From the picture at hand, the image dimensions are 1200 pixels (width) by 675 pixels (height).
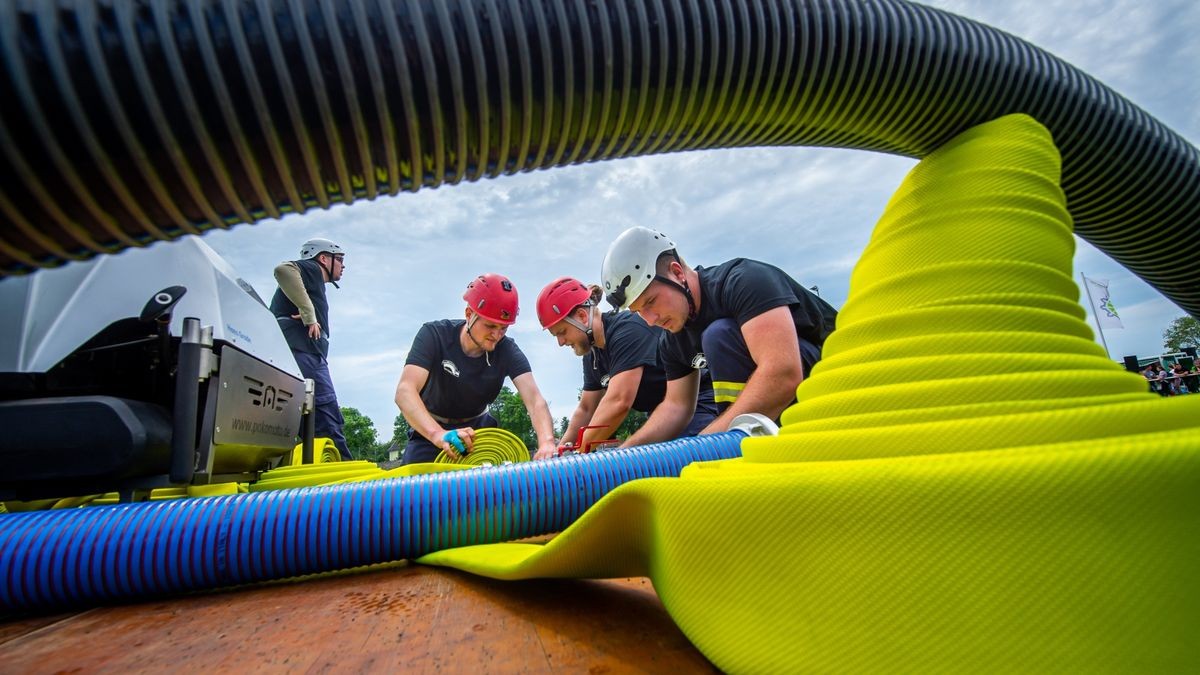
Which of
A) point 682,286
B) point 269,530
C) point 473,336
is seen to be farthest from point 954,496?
point 473,336

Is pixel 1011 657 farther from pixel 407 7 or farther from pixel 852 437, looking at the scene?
pixel 407 7

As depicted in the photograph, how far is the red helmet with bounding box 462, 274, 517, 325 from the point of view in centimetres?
491

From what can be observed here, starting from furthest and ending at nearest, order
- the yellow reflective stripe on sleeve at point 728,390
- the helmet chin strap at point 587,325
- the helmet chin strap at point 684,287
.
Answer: the helmet chin strap at point 587,325 → the helmet chin strap at point 684,287 → the yellow reflective stripe on sleeve at point 728,390

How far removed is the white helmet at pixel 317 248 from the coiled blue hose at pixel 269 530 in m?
4.22

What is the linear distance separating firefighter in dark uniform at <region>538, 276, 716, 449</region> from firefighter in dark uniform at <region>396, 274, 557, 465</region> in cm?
35

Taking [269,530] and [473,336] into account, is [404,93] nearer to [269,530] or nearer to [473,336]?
[269,530]

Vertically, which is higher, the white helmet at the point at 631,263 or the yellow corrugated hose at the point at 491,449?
the white helmet at the point at 631,263

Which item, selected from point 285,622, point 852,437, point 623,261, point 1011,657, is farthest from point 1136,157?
point 623,261

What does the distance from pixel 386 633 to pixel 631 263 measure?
283cm

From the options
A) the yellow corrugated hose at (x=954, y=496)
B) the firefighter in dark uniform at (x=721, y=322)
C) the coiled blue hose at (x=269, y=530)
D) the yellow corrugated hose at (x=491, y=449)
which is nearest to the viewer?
the yellow corrugated hose at (x=954, y=496)

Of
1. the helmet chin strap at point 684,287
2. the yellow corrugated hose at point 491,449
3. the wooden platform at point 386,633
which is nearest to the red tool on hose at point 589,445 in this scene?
the yellow corrugated hose at point 491,449

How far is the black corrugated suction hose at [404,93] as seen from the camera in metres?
0.64

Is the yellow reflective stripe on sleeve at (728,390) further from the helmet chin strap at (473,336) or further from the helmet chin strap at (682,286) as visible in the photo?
the helmet chin strap at (473,336)

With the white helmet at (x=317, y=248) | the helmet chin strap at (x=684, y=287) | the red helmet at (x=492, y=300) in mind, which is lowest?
the helmet chin strap at (x=684, y=287)
